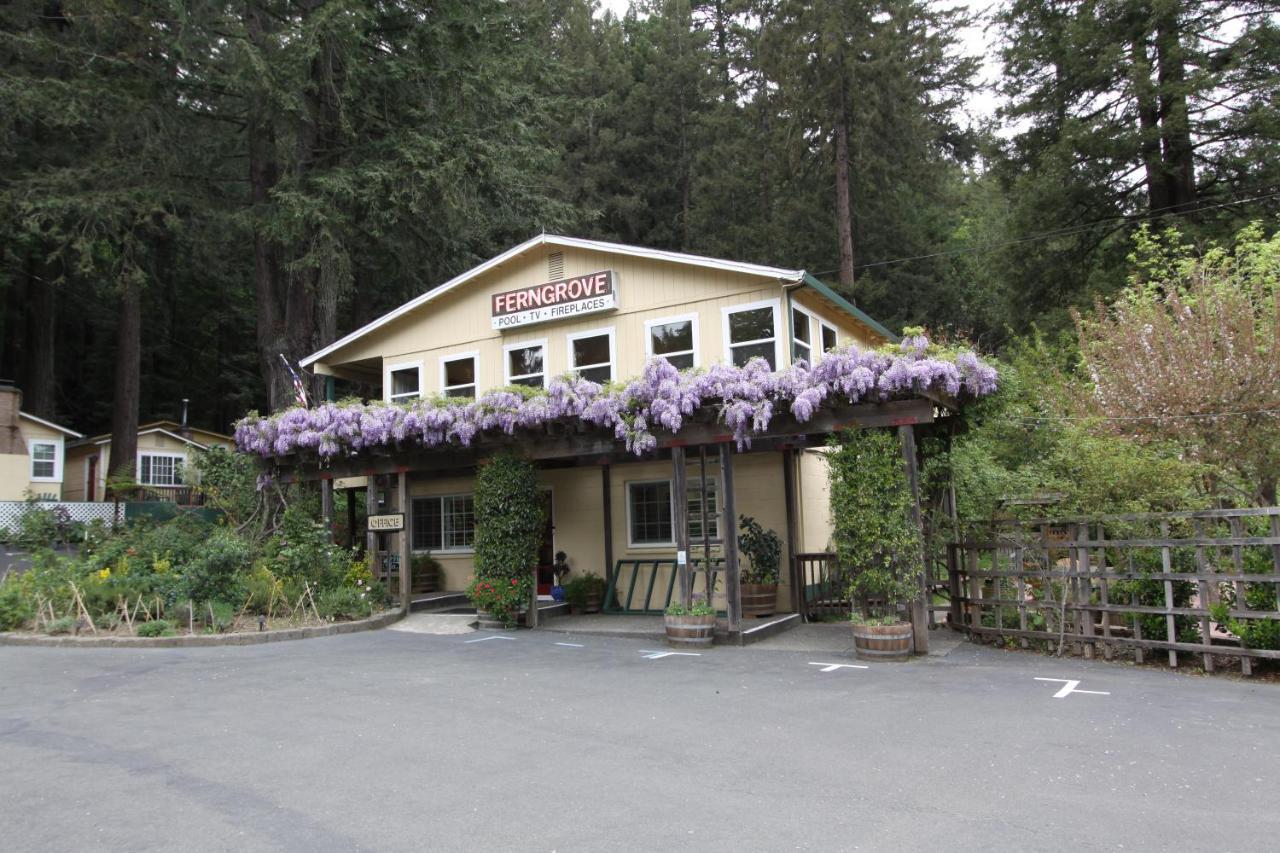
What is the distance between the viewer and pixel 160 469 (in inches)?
1270

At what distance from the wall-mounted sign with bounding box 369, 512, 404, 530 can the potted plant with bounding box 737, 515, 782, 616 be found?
5692 mm

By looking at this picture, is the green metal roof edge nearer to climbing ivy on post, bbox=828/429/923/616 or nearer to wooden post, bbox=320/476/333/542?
climbing ivy on post, bbox=828/429/923/616

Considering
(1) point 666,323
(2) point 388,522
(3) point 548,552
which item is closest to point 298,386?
(2) point 388,522

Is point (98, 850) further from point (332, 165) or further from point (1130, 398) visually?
point (332, 165)

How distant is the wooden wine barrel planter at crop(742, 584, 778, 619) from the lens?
539 inches

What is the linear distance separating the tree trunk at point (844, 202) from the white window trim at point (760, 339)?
1355cm

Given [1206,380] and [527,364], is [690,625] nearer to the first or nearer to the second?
[527,364]

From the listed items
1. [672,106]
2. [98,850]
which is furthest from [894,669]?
[672,106]

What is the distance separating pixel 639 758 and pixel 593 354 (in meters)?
9.84

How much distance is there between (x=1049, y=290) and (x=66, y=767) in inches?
941

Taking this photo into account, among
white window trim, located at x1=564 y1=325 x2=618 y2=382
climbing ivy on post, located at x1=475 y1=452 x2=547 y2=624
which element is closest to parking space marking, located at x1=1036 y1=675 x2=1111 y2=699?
climbing ivy on post, located at x1=475 y1=452 x2=547 y2=624

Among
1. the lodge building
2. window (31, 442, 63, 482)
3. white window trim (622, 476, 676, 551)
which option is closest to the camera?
the lodge building

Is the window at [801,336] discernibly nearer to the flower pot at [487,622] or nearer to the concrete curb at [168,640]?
the flower pot at [487,622]

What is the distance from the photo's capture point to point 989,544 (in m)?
10.5
